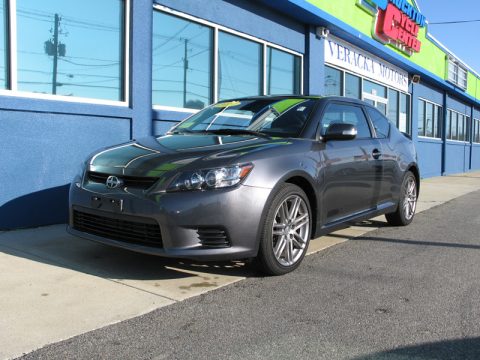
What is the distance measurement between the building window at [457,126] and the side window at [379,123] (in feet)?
58.9

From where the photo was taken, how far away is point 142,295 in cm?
392

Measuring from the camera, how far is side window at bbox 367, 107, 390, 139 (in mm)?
6461

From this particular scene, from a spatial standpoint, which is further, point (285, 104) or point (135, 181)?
point (285, 104)

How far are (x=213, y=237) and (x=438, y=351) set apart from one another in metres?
1.79

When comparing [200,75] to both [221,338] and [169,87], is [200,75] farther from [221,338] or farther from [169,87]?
[221,338]

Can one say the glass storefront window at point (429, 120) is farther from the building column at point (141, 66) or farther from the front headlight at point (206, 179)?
the front headlight at point (206, 179)

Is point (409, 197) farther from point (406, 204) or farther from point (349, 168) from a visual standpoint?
point (349, 168)

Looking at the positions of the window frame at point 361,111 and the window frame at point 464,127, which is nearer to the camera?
the window frame at point 361,111

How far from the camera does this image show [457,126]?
82.4 feet

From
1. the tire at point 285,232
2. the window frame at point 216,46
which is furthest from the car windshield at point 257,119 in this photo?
the window frame at point 216,46

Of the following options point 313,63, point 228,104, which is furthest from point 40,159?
point 313,63

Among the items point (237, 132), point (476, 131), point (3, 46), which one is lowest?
point (237, 132)

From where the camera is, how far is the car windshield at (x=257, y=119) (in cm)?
510

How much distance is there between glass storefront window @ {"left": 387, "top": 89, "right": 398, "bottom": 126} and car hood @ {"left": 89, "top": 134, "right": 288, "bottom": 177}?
13129 millimetres
